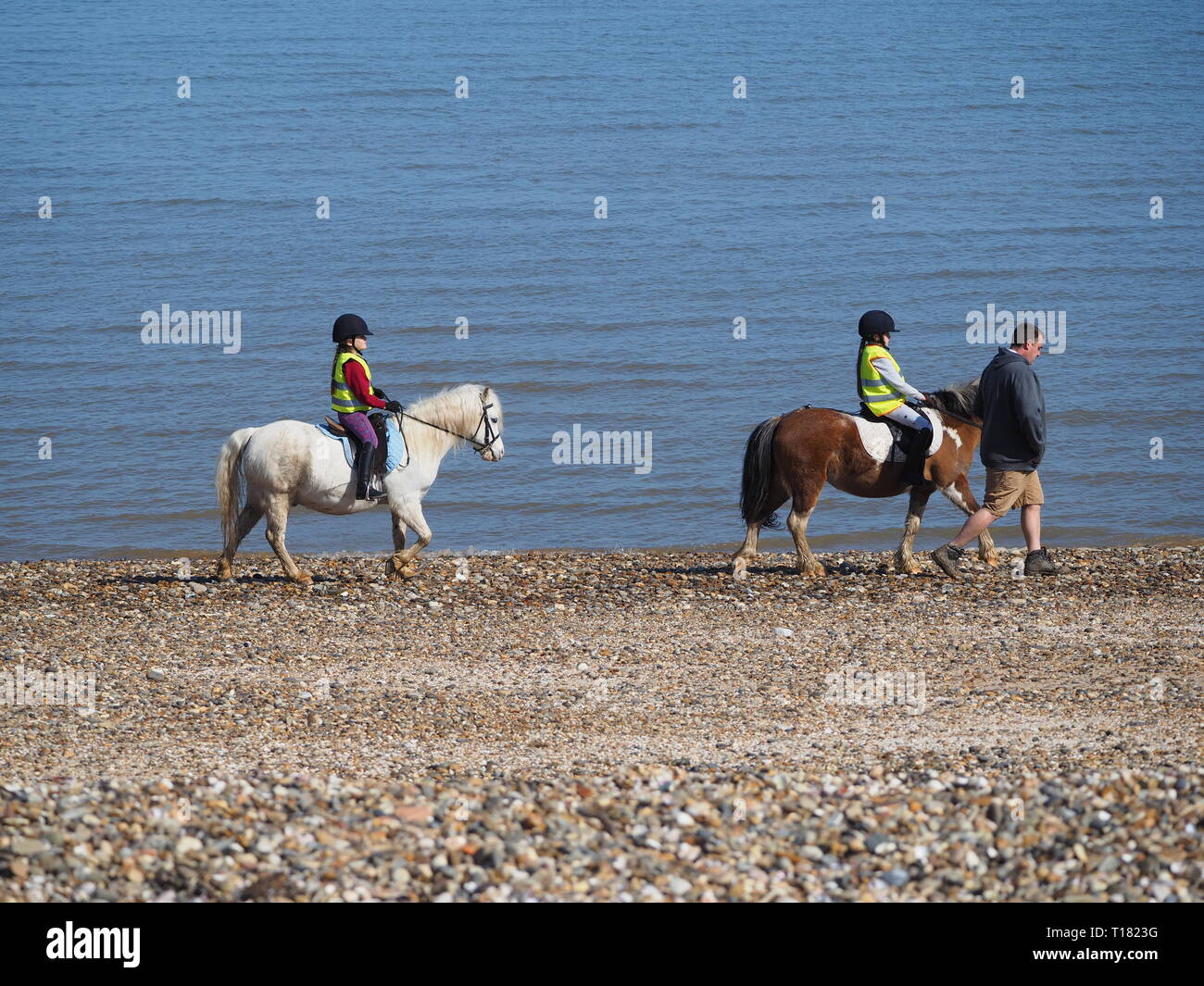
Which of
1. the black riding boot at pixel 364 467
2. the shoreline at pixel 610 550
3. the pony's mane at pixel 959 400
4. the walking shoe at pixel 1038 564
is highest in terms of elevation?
the pony's mane at pixel 959 400

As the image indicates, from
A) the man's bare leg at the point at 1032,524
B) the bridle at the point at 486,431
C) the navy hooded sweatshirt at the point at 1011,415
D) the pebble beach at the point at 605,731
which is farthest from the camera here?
the bridle at the point at 486,431

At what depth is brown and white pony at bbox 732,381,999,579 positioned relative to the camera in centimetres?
1375

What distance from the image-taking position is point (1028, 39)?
53.8 meters

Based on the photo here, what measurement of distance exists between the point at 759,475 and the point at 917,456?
1.45m

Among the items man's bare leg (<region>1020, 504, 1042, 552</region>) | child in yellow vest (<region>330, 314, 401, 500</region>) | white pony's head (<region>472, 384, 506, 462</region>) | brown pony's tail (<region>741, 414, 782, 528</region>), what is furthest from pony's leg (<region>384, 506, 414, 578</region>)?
man's bare leg (<region>1020, 504, 1042, 552</region>)

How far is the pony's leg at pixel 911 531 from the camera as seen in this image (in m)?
14.2

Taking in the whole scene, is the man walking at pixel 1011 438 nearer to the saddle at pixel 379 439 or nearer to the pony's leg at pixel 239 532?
the saddle at pixel 379 439

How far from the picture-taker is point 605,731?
31.2ft

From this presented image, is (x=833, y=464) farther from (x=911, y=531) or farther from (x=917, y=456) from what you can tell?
(x=911, y=531)

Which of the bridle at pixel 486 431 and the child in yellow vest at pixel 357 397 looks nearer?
the child in yellow vest at pixel 357 397

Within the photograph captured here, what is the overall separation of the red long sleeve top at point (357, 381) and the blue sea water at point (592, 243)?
15.9 feet

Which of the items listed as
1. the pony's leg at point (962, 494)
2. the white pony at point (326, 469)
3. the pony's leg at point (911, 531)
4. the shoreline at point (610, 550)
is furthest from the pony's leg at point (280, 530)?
the pony's leg at point (962, 494)

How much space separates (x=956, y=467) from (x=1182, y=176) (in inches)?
1104
